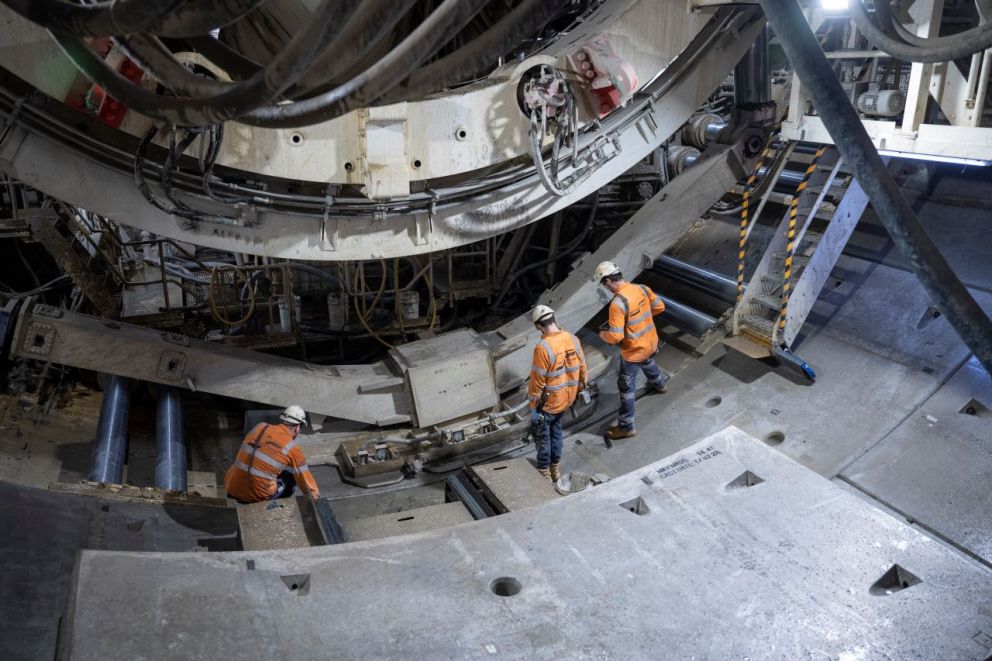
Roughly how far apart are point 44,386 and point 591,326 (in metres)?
4.76

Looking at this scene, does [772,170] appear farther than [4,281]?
No

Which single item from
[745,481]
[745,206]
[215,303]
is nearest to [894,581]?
[745,481]

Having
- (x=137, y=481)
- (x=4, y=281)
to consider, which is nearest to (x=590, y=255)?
(x=137, y=481)

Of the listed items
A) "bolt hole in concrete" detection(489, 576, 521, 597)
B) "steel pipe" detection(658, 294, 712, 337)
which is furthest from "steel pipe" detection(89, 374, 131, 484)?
"steel pipe" detection(658, 294, 712, 337)

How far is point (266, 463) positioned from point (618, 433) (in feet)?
9.03

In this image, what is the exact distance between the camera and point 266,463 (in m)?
4.93

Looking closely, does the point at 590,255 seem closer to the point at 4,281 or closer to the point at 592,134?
the point at 592,134

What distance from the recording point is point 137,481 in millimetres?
6320

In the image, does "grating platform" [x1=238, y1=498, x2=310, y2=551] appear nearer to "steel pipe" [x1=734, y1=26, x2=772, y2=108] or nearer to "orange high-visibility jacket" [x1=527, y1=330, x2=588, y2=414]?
"orange high-visibility jacket" [x1=527, y1=330, x2=588, y2=414]

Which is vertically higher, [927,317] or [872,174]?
[872,174]

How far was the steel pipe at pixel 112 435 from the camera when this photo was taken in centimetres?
537

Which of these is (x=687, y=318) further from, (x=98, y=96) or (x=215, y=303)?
(x=98, y=96)

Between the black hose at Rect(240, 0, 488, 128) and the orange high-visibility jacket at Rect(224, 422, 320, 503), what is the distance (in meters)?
3.00

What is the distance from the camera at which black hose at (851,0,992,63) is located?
2.18 metres
